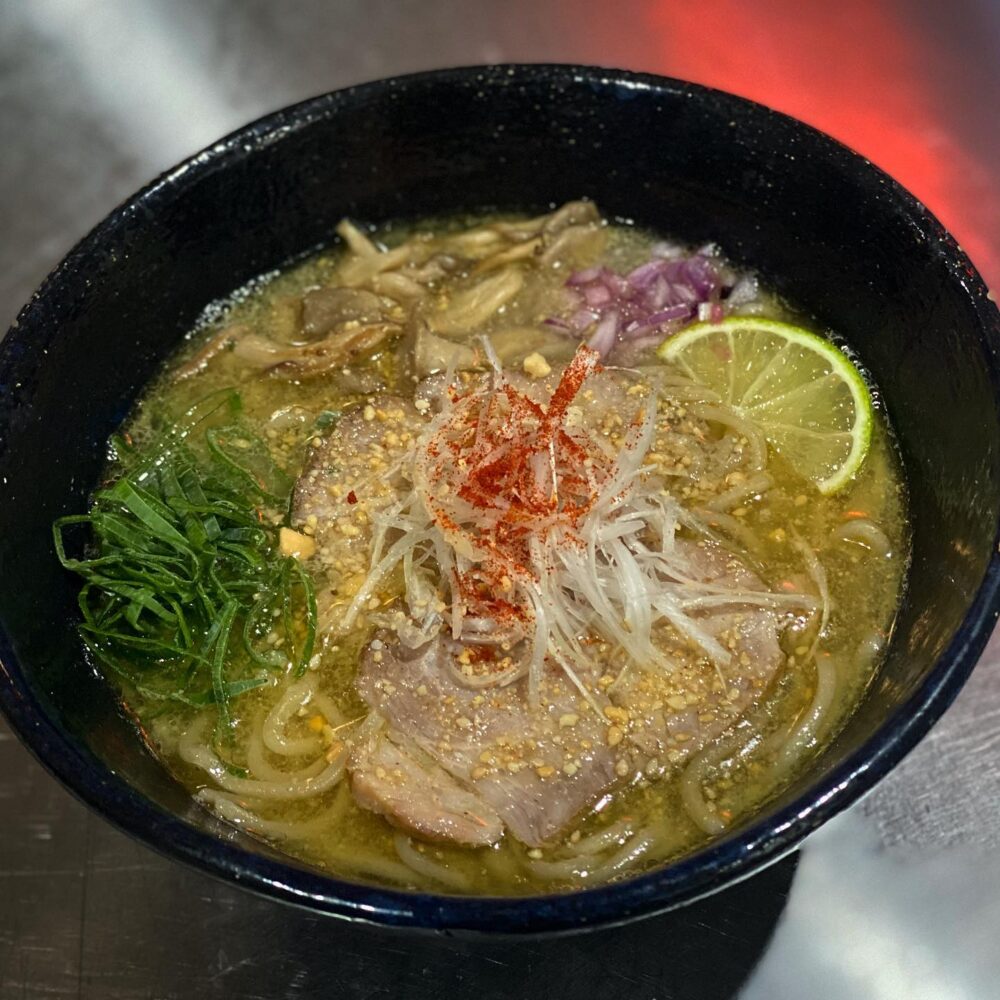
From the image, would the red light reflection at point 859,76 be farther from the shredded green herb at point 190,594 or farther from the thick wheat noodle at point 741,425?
the shredded green herb at point 190,594

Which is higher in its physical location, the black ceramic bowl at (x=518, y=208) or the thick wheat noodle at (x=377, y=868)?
the black ceramic bowl at (x=518, y=208)

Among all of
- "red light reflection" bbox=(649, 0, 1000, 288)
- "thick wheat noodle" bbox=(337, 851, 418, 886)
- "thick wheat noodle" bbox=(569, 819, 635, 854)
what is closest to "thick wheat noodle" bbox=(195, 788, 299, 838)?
"thick wheat noodle" bbox=(337, 851, 418, 886)

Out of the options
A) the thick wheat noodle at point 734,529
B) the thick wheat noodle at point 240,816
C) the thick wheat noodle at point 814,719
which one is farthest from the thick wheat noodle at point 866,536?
the thick wheat noodle at point 240,816

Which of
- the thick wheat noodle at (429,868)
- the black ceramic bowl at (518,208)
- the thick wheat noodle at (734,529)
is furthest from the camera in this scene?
the thick wheat noodle at (734,529)

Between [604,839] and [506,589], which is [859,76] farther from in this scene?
[604,839]

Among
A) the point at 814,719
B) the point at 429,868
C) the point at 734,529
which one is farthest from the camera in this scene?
the point at 734,529

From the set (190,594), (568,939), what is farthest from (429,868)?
(190,594)

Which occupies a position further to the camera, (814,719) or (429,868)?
(814,719)
